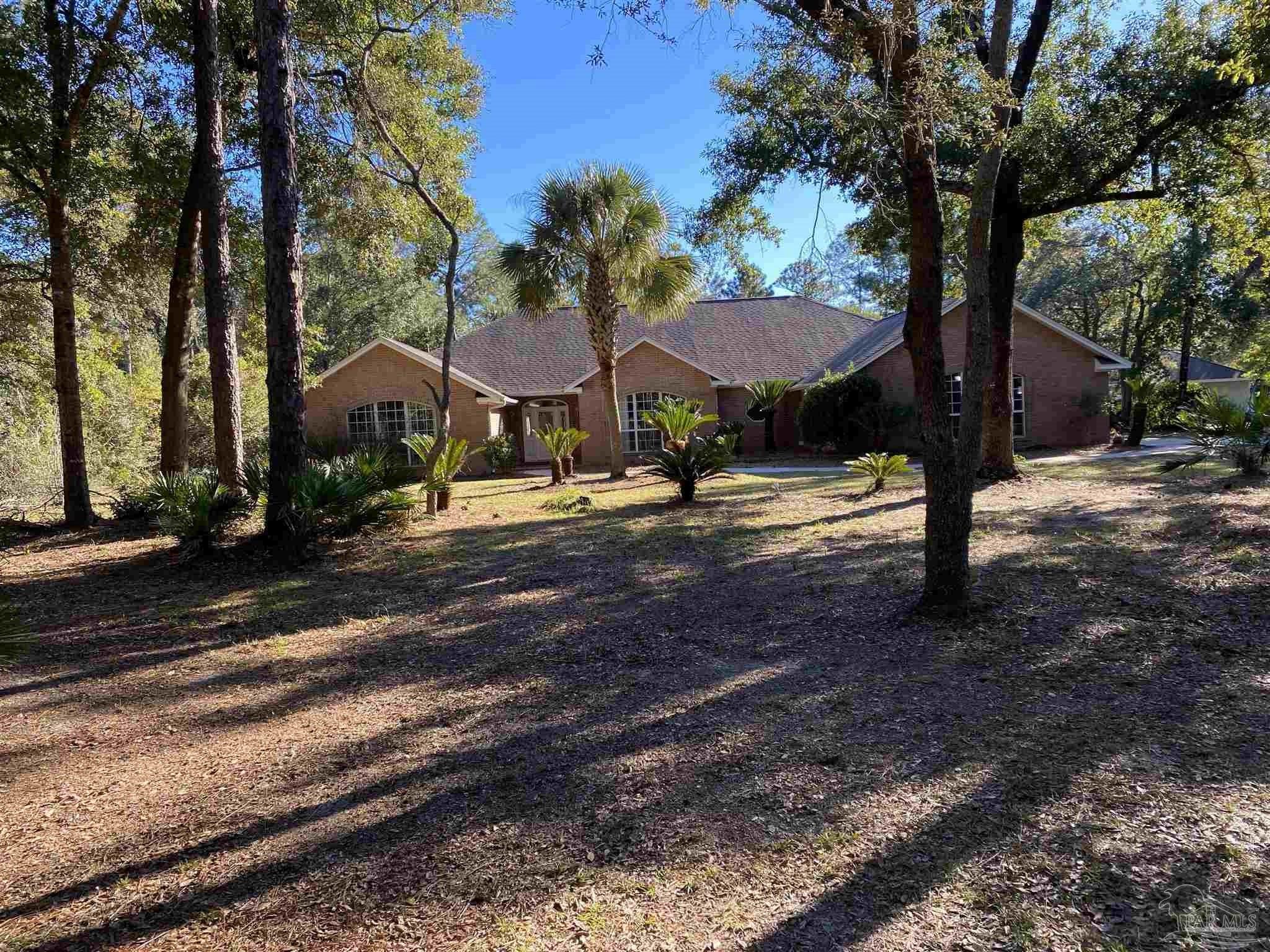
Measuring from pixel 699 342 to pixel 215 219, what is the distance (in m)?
18.2

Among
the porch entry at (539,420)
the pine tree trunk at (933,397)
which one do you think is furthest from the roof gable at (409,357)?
the pine tree trunk at (933,397)

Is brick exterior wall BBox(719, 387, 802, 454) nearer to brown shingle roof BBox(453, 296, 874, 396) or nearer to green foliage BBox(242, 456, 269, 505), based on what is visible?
brown shingle roof BBox(453, 296, 874, 396)

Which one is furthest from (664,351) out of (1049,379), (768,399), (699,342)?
(1049,379)

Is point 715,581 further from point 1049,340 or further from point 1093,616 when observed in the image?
point 1049,340

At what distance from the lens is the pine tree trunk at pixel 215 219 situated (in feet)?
36.2

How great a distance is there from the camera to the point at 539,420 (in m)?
27.3

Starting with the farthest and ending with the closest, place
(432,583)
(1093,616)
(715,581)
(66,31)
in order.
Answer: (66,31)
(432,583)
(715,581)
(1093,616)

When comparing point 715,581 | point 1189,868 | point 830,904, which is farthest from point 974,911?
point 715,581

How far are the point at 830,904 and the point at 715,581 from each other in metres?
5.12

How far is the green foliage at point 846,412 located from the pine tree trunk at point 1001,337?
795 cm

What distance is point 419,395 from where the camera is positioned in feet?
76.7

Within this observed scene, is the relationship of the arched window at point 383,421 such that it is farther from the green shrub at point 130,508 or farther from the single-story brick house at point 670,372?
the green shrub at point 130,508

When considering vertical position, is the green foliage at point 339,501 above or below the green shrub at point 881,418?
below

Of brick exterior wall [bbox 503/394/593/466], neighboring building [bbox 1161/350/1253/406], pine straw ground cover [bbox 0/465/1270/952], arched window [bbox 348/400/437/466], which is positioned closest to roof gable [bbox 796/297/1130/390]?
brick exterior wall [bbox 503/394/593/466]
